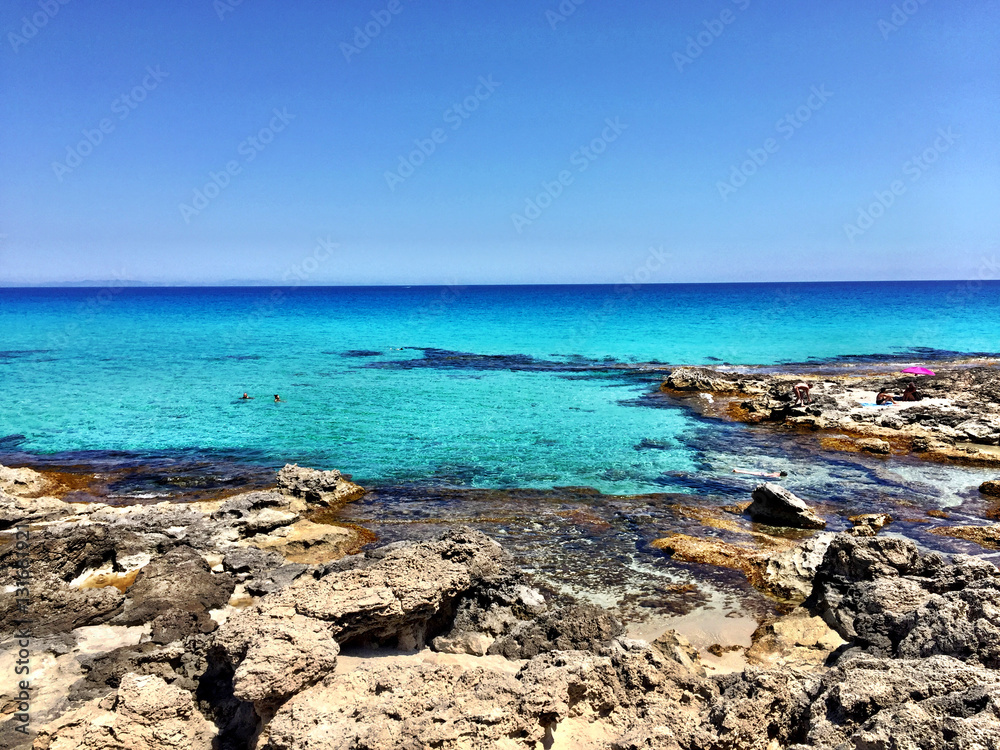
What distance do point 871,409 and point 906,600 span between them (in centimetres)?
1976

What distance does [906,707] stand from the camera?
518 cm

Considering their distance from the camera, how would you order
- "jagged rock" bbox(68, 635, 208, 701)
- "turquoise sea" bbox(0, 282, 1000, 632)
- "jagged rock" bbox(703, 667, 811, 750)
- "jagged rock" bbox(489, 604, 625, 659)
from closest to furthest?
"jagged rock" bbox(703, 667, 811, 750) < "jagged rock" bbox(68, 635, 208, 701) < "jagged rock" bbox(489, 604, 625, 659) < "turquoise sea" bbox(0, 282, 1000, 632)

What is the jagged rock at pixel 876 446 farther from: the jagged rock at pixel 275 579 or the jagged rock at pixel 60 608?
the jagged rock at pixel 60 608

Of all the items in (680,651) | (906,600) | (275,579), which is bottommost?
(275,579)

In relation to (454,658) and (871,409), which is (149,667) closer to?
(454,658)

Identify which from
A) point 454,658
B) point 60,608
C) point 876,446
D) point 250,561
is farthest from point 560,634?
point 876,446

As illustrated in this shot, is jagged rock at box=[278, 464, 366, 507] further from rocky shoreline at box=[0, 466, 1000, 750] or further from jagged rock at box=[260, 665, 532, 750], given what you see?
jagged rock at box=[260, 665, 532, 750]

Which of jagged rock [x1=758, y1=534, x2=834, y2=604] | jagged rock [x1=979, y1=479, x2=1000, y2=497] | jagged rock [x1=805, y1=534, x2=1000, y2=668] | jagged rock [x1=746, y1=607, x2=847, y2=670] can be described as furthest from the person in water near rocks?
jagged rock [x1=746, y1=607, x2=847, y2=670]

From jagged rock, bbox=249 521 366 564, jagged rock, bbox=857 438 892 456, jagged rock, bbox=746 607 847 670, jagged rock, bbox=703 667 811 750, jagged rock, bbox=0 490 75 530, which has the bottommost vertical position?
jagged rock, bbox=249 521 366 564

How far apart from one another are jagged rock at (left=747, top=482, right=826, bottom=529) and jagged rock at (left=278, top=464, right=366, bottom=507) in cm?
993

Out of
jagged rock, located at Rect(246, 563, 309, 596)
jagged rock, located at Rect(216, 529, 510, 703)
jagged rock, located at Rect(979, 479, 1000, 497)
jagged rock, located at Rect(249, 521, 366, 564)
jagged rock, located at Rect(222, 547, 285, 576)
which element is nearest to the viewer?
jagged rock, located at Rect(216, 529, 510, 703)

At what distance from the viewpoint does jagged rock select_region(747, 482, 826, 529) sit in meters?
14.4

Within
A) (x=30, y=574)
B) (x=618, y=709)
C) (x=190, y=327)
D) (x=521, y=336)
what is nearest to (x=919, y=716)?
(x=618, y=709)

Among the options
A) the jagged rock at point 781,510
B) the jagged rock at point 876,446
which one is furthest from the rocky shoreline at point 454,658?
the jagged rock at point 876,446
